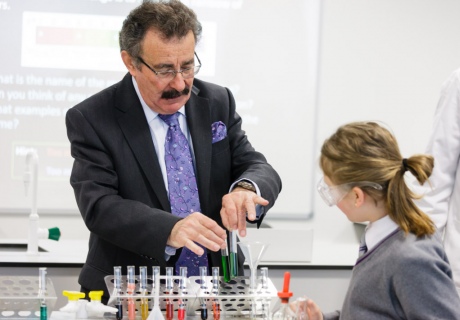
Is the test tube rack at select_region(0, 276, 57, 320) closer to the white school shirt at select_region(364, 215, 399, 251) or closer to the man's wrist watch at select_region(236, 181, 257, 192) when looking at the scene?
the man's wrist watch at select_region(236, 181, 257, 192)

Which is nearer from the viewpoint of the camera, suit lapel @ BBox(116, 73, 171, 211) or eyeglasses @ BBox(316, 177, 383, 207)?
eyeglasses @ BBox(316, 177, 383, 207)

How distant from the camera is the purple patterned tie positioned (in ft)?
8.24

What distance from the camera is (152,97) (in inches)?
99.7

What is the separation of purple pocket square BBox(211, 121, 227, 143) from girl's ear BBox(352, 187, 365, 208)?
29.8 inches

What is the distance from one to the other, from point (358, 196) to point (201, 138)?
29.6 inches

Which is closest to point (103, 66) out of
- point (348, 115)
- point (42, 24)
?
point (42, 24)

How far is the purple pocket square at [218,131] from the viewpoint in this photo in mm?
2648

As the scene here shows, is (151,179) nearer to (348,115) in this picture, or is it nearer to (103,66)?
(103,66)

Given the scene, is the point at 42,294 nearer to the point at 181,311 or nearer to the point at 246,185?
the point at 181,311

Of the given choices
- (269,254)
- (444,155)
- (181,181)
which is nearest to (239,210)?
(181,181)

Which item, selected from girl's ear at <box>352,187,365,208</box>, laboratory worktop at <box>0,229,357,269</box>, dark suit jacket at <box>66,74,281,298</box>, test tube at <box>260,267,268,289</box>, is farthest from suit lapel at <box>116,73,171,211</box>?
laboratory worktop at <box>0,229,357,269</box>

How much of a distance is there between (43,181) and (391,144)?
299cm

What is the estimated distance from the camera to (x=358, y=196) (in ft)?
6.49

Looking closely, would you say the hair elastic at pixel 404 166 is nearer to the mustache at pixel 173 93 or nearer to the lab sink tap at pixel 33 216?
the mustache at pixel 173 93
